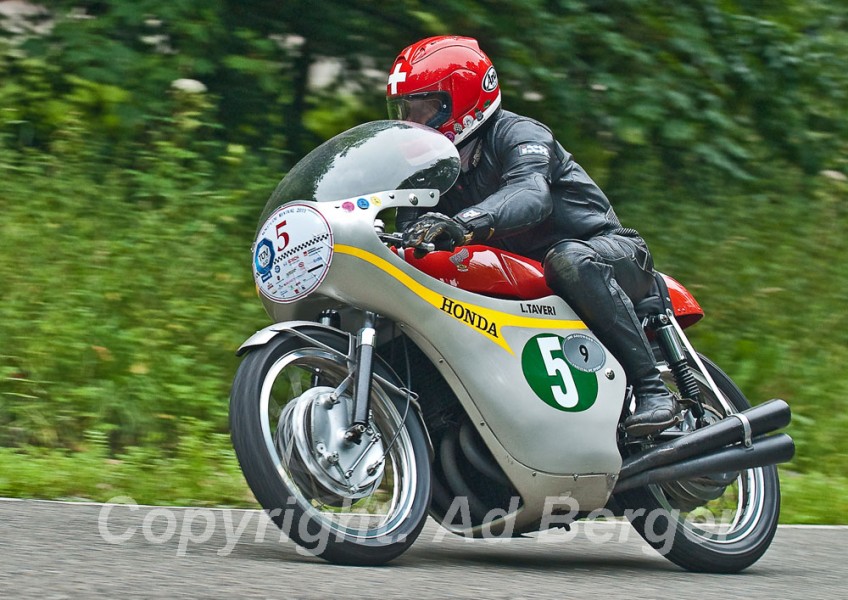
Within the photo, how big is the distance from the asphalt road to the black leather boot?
0.49 meters

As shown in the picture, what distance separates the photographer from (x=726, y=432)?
4844mm

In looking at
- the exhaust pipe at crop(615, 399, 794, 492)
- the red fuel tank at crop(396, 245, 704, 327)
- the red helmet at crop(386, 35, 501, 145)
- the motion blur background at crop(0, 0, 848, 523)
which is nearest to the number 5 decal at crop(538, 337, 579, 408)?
the red fuel tank at crop(396, 245, 704, 327)

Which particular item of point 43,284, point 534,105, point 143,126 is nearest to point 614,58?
point 534,105

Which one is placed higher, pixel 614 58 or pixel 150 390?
pixel 614 58

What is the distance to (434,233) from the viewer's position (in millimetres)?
4180

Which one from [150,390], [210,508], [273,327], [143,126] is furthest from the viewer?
[143,126]

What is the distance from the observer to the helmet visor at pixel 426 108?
4.70 meters

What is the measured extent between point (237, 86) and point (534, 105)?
197cm

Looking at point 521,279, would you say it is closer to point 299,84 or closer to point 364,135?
point 364,135

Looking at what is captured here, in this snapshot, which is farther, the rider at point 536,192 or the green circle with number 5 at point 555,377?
the rider at point 536,192

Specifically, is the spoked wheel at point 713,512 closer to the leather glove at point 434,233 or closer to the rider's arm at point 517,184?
the rider's arm at point 517,184

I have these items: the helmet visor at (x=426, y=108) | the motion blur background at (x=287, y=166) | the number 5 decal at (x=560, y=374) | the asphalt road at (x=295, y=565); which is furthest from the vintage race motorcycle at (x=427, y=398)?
the motion blur background at (x=287, y=166)

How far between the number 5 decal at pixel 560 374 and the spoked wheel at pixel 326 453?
50 cm

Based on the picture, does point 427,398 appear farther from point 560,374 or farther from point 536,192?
point 536,192
